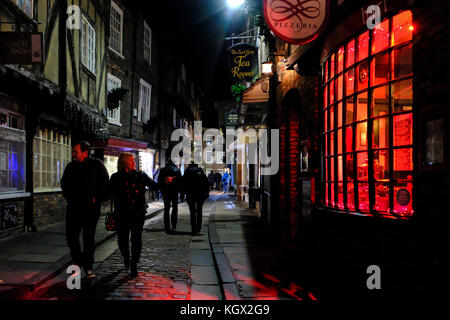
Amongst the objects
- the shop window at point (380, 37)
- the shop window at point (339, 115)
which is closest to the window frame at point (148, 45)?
the shop window at point (339, 115)

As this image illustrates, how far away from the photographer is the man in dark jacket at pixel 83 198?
5344mm

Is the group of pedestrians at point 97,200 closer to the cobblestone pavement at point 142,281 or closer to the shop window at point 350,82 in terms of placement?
the cobblestone pavement at point 142,281

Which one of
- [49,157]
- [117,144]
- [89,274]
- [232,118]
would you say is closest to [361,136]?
[89,274]

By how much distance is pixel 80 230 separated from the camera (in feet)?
17.5

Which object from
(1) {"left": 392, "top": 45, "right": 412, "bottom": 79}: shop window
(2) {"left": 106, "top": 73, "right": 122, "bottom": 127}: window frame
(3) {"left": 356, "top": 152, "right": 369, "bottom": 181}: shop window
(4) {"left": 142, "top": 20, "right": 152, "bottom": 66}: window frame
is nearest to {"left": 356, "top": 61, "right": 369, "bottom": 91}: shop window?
(1) {"left": 392, "top": 45, "right": 412, "bottom": 79}: shop window

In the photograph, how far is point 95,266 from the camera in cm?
646

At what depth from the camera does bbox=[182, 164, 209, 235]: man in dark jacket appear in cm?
1007

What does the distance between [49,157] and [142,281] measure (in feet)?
23.5

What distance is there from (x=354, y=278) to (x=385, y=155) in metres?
1.61

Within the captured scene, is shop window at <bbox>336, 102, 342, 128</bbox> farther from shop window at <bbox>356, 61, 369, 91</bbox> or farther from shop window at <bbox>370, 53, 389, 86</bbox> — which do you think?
shop window at <bbox>370, 53, 389, 86</bbox>

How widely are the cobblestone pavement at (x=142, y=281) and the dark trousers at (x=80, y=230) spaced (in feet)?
0.99

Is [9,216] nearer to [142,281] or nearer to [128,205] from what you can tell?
[128,205]

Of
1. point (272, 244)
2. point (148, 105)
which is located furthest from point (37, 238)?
point (148, 105)
